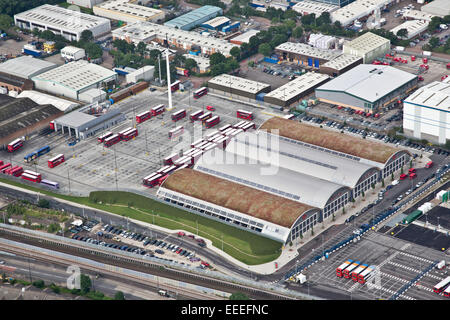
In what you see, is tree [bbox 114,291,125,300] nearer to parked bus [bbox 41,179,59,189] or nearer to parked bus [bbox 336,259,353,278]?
parked bus [bbox 336,259,353,278]

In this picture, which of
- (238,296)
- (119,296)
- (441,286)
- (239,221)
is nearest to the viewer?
(238,296)

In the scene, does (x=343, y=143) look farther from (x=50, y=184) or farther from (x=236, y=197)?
(x=50, y=184)

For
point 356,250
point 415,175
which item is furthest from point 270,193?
point 415,175

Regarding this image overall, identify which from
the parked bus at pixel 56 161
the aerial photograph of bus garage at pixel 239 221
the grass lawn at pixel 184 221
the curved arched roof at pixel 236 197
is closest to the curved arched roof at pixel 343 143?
the aerial photograph of bus garage at pixel 239 221

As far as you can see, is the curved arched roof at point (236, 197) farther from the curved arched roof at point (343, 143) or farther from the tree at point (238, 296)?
the curved arched roof at point (343, 143)

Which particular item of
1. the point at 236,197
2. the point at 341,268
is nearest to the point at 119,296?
the point at 236,197


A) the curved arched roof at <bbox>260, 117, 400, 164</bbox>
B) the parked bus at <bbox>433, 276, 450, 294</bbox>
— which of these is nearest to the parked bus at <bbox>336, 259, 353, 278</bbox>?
the parked bus at <bbox>433, 276, 450, 294</bbox>
